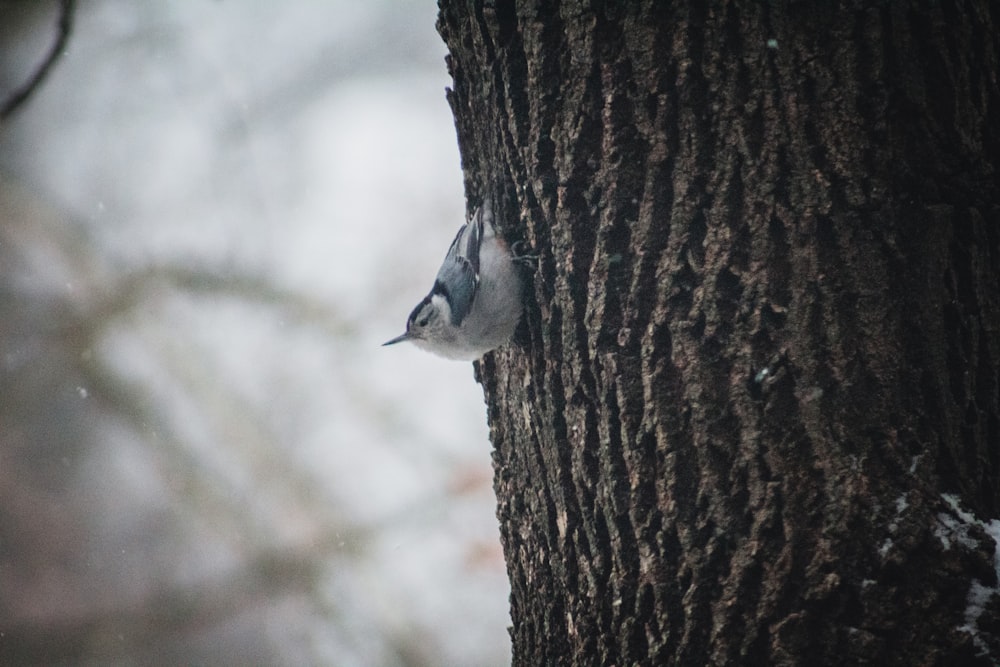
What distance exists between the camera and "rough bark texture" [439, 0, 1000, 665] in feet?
4.66

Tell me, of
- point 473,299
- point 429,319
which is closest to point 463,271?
point 473,299

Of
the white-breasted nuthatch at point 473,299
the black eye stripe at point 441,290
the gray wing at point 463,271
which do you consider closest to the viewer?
the white-breasted nuthatch at point 473,299

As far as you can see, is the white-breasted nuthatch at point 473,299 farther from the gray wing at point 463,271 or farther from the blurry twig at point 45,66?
the blurry twig at point 45,66

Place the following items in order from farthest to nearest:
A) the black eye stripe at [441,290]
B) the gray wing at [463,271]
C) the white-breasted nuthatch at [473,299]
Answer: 1. the black eye stripe at [441,290]
2. the gray wing at [463,271]
3. the white-breasted nuthatch at [473,299]

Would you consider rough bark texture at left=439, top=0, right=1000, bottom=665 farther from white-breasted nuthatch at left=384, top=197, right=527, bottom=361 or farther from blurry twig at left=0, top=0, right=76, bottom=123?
blurry twig at left=0, top=0, right=76, bottom=123

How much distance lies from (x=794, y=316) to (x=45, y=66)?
1535mm

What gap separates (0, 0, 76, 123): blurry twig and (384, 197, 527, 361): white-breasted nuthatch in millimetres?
970

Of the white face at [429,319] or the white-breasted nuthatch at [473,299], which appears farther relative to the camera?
the white face at [429,319]

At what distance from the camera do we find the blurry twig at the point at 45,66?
4.93 feet

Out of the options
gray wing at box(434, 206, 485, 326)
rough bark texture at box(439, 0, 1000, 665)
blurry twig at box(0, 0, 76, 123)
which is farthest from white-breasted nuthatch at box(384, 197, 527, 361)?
blurry twig at box(0, 0, 76, 123)

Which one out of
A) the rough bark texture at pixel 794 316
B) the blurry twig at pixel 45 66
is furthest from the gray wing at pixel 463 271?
the blurry twig at pixel 45 66

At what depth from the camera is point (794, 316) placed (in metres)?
1.46

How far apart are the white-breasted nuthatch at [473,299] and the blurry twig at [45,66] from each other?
3.18 feet

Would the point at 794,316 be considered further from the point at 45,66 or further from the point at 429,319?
the point at 45,66
